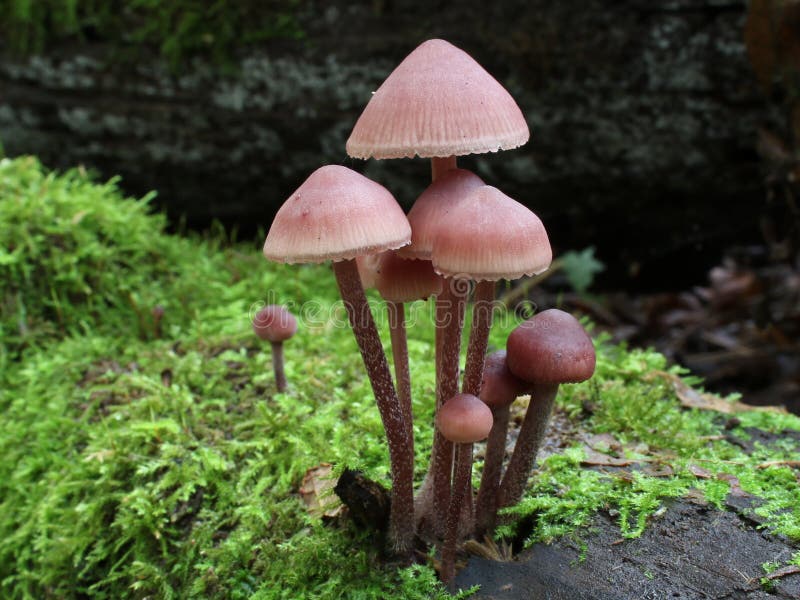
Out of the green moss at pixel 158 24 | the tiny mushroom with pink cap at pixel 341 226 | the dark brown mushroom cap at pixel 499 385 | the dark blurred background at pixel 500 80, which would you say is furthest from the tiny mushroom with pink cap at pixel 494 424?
the green moss at pixel 158 24

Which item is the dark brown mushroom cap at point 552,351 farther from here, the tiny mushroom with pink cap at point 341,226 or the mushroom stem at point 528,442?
the tiny mushroom with pink cap at point 341,226

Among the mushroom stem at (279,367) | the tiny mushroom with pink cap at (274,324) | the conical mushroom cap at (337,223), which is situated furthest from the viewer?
the mushroom stem at (279,367)

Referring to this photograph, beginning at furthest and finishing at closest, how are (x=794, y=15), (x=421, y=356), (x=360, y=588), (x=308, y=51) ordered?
(x=308, y=51) < (x=794, y=15) < (x=421, y=356) < (x=360, y=588)

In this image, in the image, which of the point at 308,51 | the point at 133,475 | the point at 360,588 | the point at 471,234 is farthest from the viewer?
the point at 308,51

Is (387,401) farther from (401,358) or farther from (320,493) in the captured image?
(320,493)

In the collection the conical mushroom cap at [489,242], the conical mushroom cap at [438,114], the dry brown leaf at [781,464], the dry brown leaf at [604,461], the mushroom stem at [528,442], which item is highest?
the conical mushroom cap at [438,114]

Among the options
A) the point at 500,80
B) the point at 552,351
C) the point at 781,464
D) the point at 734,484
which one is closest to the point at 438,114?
the point at 552,351

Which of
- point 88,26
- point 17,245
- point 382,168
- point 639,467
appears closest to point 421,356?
point 639,467

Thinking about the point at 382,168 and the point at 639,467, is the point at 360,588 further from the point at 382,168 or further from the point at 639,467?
the point at 382,168
